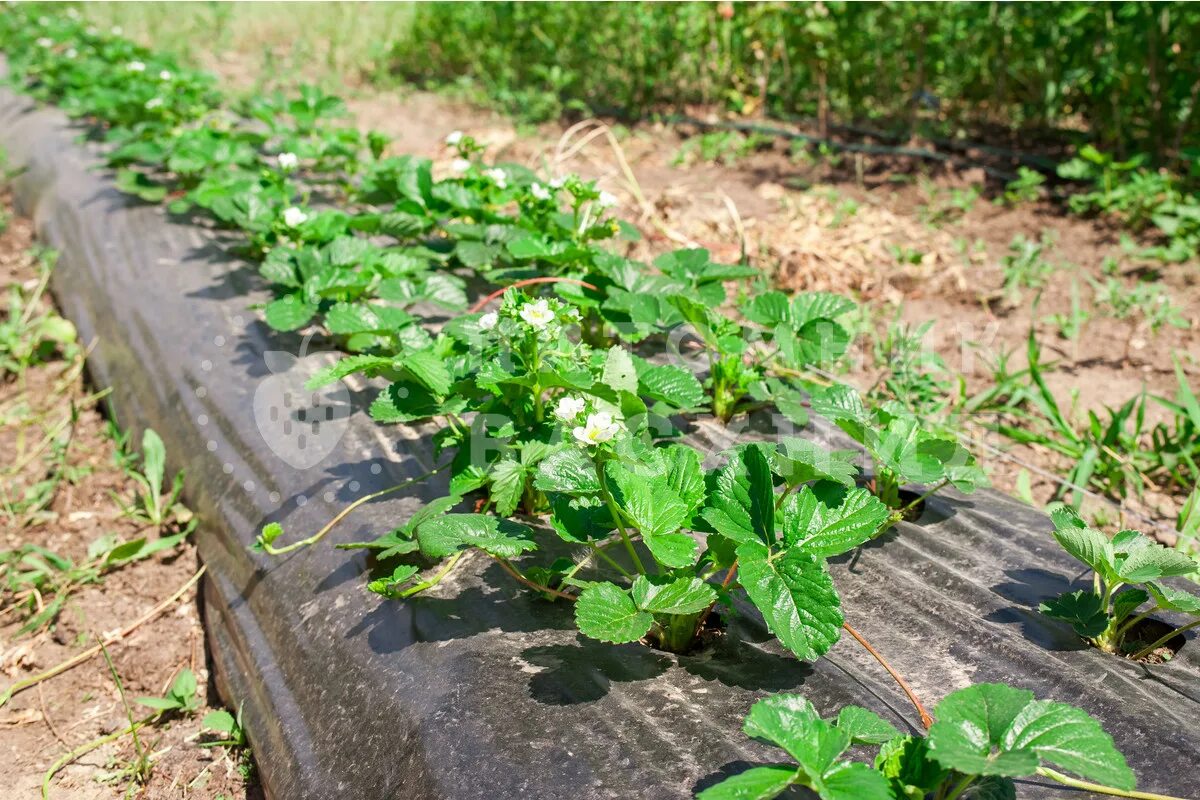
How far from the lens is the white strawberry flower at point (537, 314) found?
151cm

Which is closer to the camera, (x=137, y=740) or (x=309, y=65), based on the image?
(x=137, y=740)

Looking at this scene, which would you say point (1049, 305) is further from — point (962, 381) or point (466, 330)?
point (466, 330)

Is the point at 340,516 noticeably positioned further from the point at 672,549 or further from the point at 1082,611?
the point at 1082,611

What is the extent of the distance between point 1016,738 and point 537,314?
0.92m

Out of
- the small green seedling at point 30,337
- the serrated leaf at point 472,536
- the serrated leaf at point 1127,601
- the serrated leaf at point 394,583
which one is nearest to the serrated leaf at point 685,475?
the serrated leaf at point 472,536

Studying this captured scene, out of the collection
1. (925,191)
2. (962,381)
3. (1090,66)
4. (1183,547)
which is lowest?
(1183,547)

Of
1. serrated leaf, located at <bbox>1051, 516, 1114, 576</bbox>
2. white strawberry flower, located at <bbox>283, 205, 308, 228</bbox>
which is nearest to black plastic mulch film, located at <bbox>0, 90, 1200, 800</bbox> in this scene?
serrated leaf, located at <bbox>1051, 516, 1114, 576</bbox>

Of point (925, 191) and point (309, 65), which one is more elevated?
point (309, 65)

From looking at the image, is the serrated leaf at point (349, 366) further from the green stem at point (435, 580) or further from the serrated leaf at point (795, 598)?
the serrated leaf at point (795, 598)

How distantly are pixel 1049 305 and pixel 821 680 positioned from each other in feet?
8.48

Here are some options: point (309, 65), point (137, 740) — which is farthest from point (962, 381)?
point (309, 65)

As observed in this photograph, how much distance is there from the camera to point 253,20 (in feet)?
33.3

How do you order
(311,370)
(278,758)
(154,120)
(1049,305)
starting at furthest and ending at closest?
(154,120)
(1049,305)
(311,370)
(278,758)

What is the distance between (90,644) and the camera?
2.21 meters
